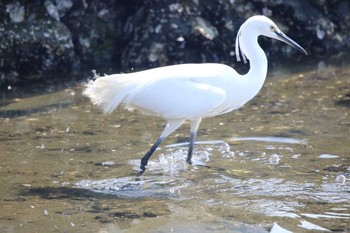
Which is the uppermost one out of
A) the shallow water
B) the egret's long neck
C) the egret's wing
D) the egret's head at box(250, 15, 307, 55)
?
the egret's head at box(250, 15, 307, 55)

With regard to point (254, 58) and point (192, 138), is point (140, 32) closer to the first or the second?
point (192, 138)

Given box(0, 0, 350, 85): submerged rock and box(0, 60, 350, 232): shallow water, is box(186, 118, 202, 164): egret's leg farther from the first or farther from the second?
box(0, 0, 350, 85): submerged rock

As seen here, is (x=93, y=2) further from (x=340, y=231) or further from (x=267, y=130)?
(x=340, y=231)

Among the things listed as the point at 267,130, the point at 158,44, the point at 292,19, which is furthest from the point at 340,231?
the point at 292,19

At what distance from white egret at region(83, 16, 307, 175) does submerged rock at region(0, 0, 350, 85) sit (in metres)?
3.85

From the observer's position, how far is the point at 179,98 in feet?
22.7

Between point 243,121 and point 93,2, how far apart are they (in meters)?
3.97

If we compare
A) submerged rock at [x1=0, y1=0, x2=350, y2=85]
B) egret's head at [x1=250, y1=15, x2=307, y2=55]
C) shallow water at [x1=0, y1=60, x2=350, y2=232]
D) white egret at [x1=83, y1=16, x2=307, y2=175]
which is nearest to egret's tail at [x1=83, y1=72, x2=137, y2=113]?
white egret at [x1=83, y1=16, x2=307, y2=175]

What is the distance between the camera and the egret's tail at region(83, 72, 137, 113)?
704 cm

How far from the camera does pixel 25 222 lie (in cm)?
570

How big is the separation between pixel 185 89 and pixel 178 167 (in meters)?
0.80

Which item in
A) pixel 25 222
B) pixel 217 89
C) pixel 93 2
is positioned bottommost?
pixel 25 222

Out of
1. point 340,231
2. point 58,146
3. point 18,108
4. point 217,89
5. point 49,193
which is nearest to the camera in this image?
point 340,231

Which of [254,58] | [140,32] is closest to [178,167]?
[254,58]
